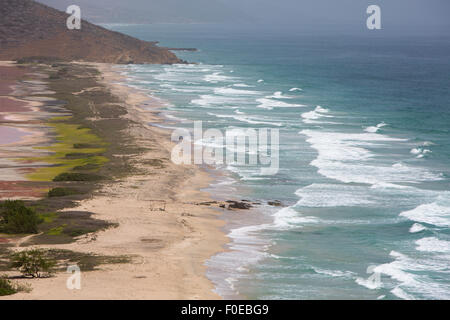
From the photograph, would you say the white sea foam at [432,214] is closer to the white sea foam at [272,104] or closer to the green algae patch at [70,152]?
the green algae patch at [70,152]

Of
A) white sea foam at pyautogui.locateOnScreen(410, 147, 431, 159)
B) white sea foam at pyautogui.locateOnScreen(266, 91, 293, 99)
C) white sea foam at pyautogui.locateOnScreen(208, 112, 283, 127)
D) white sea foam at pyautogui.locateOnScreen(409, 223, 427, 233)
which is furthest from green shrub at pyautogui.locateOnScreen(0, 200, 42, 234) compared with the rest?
white sea foam at pyautogui.locateOnScreen(266, 91, 293, 99)

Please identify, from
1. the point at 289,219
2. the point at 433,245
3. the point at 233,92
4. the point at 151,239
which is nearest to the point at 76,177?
the point at 151,239

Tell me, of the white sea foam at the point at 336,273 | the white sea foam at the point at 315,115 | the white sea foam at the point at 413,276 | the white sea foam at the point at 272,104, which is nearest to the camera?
the white sea foam at the point at 413,276

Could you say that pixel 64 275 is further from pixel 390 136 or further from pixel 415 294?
pixel 390 136

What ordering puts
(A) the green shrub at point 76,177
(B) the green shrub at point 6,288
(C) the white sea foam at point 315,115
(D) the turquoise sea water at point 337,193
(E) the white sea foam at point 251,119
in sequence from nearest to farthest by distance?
1. (B) the green shrub at point 6,288
2. (D) the turquoise sea water at point 337,193
3. (A) the green shrub at point 76,177
4. (E) the white sea foam at point 251,119
5. (C) the white sea foam at point 315,115

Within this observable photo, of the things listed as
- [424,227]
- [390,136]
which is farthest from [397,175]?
[390,136]

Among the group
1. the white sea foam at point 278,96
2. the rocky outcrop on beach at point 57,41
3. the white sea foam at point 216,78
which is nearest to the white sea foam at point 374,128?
the white sea foam at point 278,96
